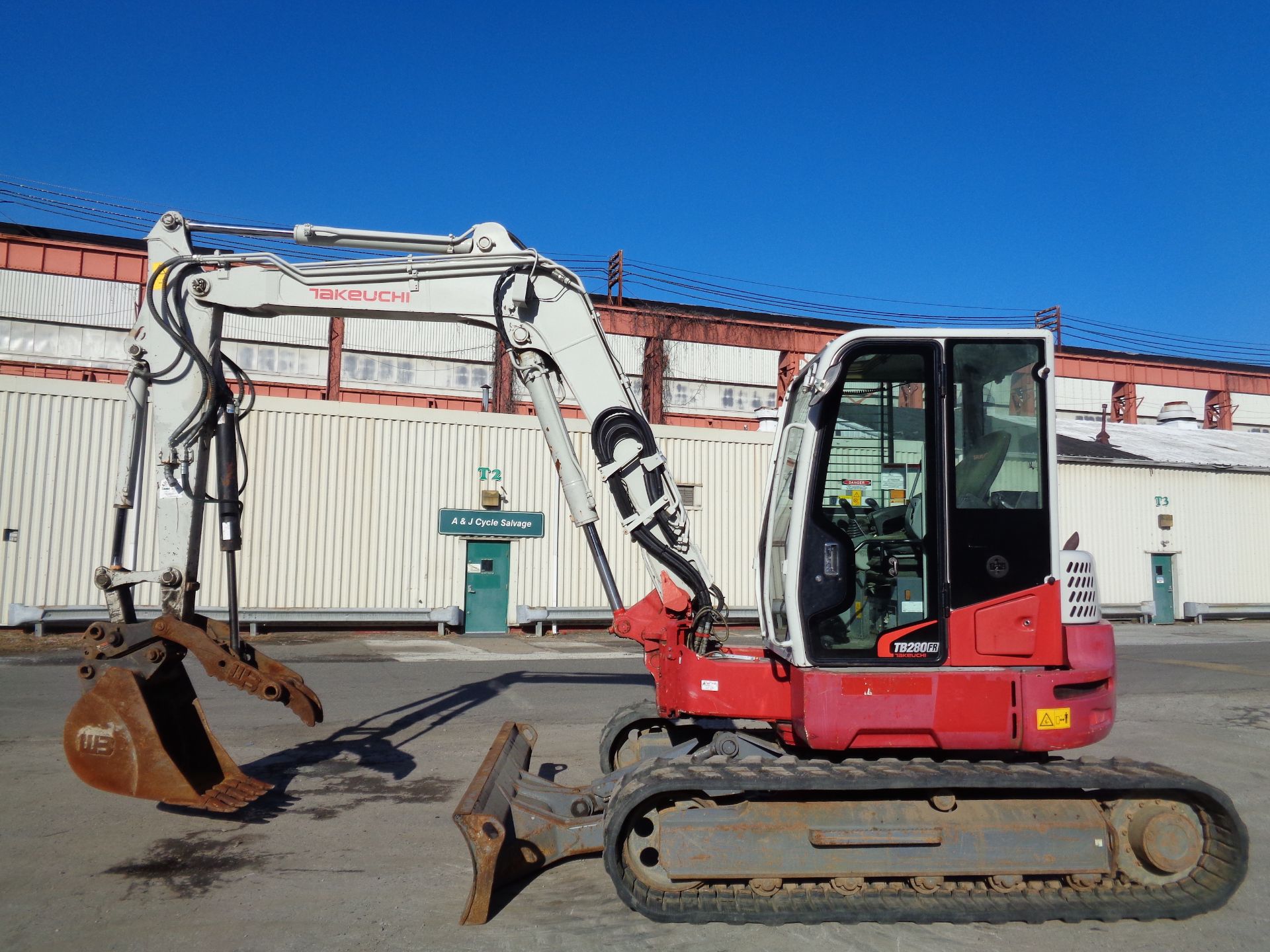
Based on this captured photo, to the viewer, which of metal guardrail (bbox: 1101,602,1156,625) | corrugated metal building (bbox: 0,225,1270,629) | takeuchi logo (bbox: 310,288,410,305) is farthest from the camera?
metal guardrail (bbox: 1101,602,1156,625)

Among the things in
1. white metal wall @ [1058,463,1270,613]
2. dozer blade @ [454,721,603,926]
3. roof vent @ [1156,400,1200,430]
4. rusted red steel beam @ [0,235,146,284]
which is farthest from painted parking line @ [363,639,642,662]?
roof vent @ [1156,400,1200,430]

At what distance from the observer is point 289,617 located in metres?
18.2

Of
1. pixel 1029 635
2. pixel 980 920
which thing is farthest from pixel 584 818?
pixel 1029 635

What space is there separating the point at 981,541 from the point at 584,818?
2.69 m

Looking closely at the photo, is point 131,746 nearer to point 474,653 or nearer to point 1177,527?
point 474,653

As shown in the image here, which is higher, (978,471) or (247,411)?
(247,411)

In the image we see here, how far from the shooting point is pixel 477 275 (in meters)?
6.01

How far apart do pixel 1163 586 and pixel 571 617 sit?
1738 centimetres

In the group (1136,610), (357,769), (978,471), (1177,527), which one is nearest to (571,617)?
(357,769)

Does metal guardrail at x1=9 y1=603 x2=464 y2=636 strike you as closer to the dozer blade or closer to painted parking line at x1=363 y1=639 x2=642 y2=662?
painted parking line at x1=363 y1=639 x2=642 y2=662

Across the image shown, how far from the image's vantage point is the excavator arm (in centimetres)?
570

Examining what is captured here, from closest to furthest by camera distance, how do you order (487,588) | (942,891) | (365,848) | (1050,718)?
(942,891)
(1050,718)
(365,848)
(487,588)

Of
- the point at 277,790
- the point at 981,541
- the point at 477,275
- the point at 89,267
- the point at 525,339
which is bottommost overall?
the point at 277,790

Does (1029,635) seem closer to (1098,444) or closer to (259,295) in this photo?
(259,295)
